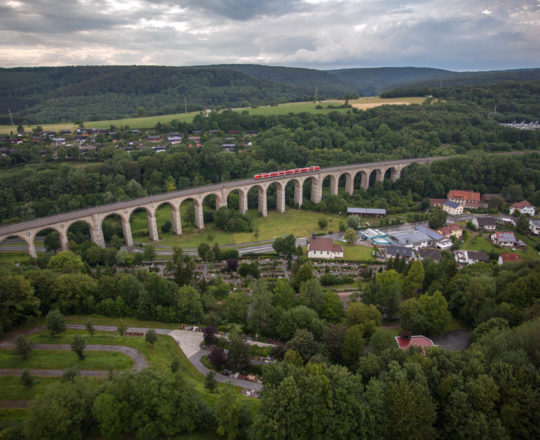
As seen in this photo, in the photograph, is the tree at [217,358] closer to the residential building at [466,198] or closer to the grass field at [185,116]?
the residential building at [466,198]

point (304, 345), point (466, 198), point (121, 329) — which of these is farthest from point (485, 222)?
point (121, 329)

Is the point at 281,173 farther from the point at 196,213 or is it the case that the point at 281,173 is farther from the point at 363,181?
the point at 363,181

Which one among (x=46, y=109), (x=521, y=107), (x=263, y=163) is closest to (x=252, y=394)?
(x=263, y=163)

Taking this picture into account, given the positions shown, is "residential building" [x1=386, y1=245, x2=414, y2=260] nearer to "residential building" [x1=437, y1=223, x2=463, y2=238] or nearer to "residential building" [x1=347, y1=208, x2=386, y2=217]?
"residential building" [x1=437, y1=223, x2=463, y2=238]

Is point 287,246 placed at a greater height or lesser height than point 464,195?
lesser

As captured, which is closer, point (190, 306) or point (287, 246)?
point (190, 306)

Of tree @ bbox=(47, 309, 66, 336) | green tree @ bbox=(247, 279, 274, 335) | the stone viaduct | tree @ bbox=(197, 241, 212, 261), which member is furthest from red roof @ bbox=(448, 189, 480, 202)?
tree @ bbox=(47, 309, 66, 336)
